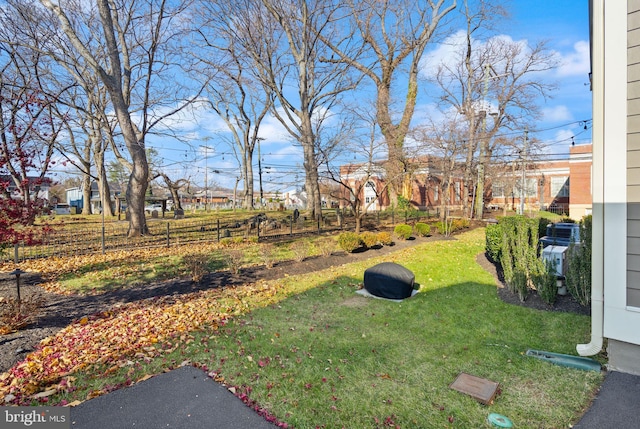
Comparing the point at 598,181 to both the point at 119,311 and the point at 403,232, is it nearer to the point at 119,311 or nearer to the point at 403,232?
the point at 119,311

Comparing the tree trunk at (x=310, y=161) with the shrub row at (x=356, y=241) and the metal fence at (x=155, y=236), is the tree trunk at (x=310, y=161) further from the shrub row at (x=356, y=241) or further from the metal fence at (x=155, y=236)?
Answer: the shrub row at (x=356, y=241)

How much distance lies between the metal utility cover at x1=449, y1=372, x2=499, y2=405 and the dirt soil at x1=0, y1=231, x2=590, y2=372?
316 centimetres

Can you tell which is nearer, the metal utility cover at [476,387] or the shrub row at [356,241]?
the metal utility cover at [476,387]

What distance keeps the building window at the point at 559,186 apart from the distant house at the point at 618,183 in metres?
34.9

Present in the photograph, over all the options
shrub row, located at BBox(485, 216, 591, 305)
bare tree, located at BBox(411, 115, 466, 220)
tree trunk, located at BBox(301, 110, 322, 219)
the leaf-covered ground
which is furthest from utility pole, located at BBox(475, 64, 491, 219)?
the leaf-covered ground

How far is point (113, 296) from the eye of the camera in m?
6.51

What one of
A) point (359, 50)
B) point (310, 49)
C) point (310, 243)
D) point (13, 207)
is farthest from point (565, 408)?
point (359, 50)

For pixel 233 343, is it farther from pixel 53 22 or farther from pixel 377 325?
pixel 53 22

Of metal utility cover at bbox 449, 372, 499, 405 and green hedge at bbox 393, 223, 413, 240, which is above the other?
green hedge at bbox 393, 223, 413, 240

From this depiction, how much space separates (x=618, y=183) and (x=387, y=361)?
3.30m

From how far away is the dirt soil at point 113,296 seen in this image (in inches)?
169

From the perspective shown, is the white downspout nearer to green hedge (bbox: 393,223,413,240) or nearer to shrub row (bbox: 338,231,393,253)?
shrub row (bbox: 338,231,393,253)

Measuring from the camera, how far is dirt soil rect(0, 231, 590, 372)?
14.1ft

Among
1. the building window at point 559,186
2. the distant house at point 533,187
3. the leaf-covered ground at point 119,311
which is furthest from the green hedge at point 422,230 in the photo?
the building window at point 559,186
